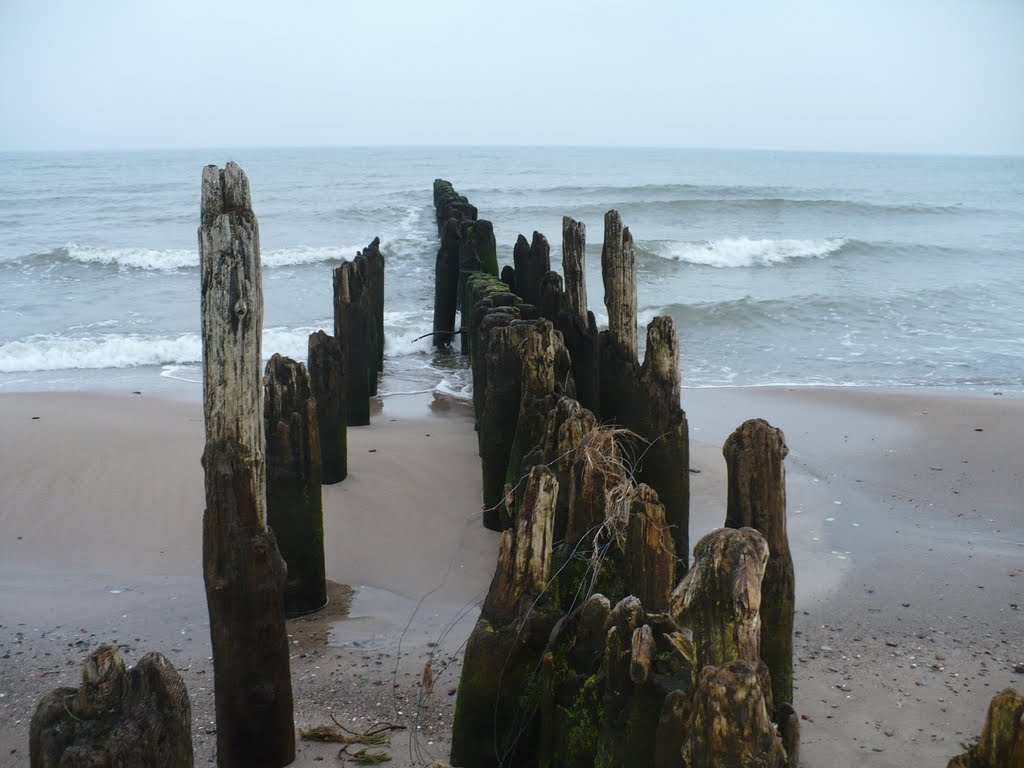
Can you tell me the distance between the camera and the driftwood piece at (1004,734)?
8.05 feet

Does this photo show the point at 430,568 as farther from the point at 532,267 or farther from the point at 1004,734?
the point at 532,267

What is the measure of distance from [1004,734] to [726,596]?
78 cm

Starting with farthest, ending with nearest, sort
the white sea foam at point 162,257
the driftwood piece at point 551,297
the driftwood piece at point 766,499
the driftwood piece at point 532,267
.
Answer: the white sea foam at point 162,257, the driftwood piece at point 532,267, the driftwood piece at point 551,297, the driftwood piece at point 766,499

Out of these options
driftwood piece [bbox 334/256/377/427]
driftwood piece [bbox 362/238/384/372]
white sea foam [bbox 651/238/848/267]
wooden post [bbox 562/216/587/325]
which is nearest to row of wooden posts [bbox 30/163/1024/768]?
wooden post [bbox 562/216/587/325]

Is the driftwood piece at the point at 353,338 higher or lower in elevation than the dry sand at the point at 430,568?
higher

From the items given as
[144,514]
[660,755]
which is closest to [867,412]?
[144,514]

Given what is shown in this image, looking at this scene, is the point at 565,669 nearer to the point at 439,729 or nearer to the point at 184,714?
the point at 439,729

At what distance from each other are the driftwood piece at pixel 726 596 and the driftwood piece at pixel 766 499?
1099mm

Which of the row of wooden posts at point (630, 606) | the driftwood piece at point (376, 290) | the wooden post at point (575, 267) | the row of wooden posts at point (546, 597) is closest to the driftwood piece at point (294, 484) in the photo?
the row of wooden posts at point (546, 597)

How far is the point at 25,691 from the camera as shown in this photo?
16.6 feet

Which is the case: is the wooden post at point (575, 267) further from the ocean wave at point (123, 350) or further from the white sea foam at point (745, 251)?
the white sea foam at point (745, 251)

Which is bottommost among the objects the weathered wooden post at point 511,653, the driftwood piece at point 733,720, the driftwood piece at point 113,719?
the weathered wooden post at point 511,653

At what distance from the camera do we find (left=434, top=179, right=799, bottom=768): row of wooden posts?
114 inches

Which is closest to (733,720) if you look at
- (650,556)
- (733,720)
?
(733,720)
